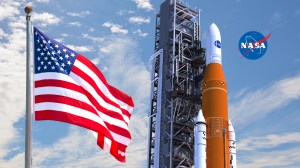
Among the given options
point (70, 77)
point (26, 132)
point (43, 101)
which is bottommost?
point (26, 132)

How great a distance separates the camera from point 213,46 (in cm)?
5216

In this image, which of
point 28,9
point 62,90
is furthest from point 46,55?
point 28,9

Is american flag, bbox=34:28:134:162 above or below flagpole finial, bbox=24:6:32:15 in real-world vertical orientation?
below

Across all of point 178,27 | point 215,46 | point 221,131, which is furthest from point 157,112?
point 221,131

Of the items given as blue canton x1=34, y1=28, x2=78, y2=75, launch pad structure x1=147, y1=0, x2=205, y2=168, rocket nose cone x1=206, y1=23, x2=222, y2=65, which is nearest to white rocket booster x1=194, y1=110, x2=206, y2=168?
rocket nose cone x1=206, y1=23, x2=222, y2=65

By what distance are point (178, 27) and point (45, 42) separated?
5605cm

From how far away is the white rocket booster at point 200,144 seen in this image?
4478 centimetres

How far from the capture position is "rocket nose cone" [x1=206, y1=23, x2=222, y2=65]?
51.4m

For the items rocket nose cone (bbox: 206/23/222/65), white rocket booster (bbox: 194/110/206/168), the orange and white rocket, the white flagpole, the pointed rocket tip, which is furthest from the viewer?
the pointed rocket tip

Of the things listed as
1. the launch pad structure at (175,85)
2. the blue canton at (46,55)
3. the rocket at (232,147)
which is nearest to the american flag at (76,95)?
the blue canton at (46,55)

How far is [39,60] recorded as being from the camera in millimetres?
19219

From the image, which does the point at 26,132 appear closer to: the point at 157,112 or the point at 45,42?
the point at 45,42

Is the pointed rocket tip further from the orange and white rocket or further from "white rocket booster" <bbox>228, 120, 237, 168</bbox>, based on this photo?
"white rocket booster" <bbox>228, 120, 237, 168</bbox>

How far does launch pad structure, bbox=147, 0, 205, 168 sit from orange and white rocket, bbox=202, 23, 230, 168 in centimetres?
1785
